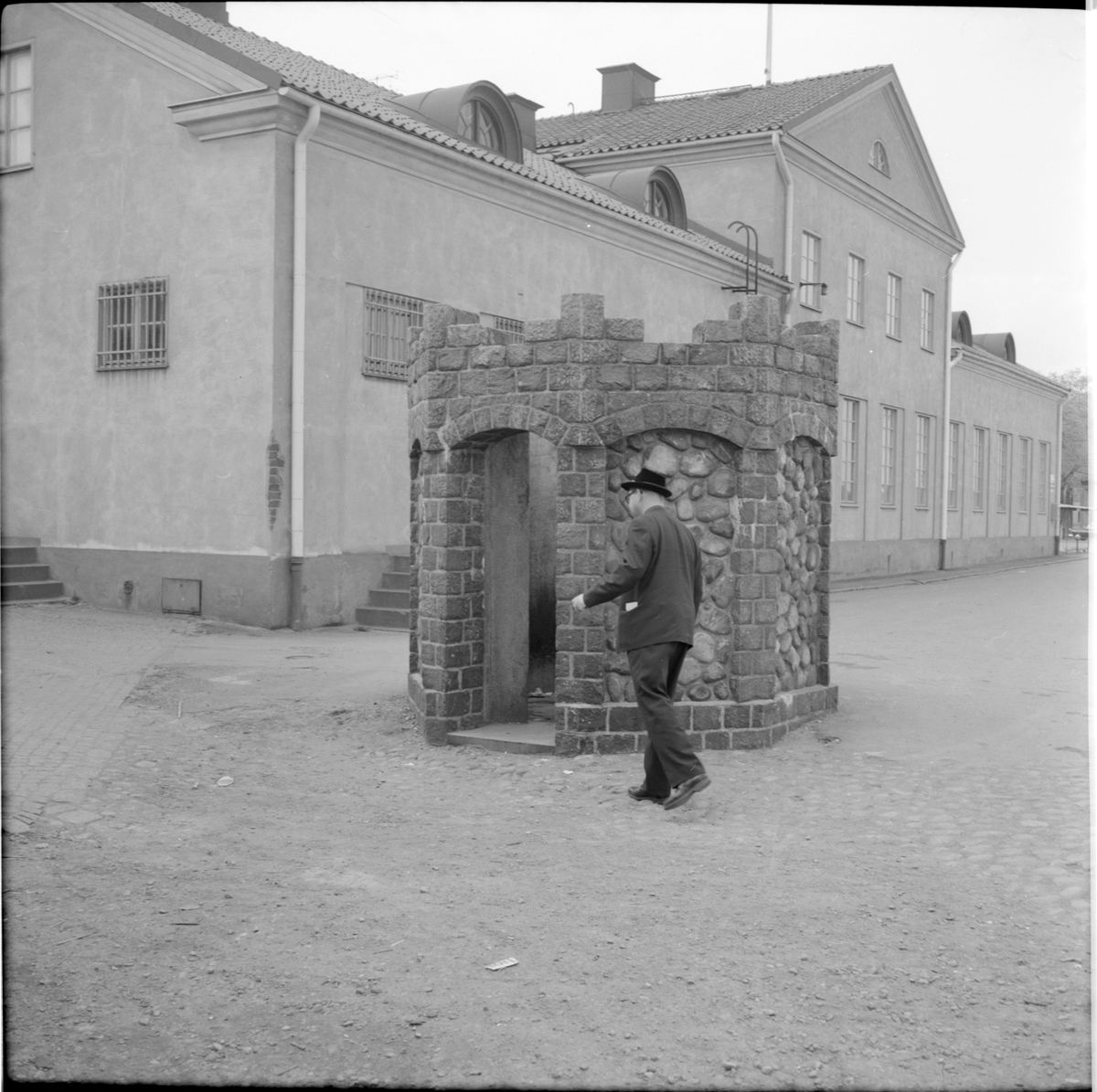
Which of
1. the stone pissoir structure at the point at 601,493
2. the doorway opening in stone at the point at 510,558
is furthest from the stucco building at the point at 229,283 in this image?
the stone pissoir structure at the point at 601,493

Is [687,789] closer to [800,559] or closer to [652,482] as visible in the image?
[652,482]

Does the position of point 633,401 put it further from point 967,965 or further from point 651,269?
point 651,269

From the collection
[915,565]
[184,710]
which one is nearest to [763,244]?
[915,565]

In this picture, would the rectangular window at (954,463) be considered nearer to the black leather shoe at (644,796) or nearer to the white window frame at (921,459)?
the white window frame at (921,459)

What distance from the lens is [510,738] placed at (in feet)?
29.8

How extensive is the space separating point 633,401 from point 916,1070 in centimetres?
547

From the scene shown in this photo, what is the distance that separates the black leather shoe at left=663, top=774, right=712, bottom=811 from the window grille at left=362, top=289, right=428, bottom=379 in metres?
9.73

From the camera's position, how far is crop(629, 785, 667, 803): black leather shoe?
24.4 ft

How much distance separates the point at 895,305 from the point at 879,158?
346 centimetres

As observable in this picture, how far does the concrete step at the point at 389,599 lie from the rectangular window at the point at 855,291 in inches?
629

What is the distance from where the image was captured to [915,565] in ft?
102

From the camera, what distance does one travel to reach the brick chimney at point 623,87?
31.1m

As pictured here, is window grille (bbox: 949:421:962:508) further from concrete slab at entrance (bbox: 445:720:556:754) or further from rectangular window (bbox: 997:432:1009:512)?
concrete slab at entrance (bbox: 445:720:556:754)

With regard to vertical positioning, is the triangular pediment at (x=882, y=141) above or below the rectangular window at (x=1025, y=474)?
above
